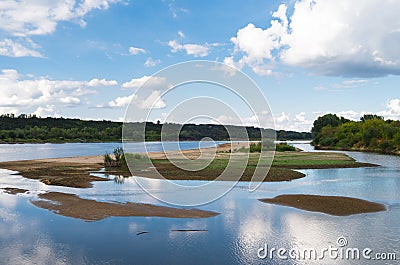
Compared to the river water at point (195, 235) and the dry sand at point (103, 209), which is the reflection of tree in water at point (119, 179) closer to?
the river water at point (195, 235)

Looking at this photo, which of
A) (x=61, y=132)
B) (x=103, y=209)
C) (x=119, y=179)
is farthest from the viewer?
(x=61, y=132)

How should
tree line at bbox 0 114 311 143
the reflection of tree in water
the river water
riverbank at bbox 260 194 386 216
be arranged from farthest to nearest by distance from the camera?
tree line at bbox 0 114 311 143, the reflection of tree in water, riverbank at bbox 260 194 386 216, the river water

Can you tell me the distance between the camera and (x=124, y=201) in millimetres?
21734

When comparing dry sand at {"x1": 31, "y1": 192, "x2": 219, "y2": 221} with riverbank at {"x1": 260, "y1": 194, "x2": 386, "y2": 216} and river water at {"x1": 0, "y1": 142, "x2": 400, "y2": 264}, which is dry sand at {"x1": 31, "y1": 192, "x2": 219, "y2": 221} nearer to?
river water at {"x1": 0, "y1": 142, "x2": 400, "y2": 264}

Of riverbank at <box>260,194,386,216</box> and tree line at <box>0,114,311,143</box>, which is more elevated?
tree line at <box>0,114,311,143</box>

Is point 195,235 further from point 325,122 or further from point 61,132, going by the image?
point 61,132

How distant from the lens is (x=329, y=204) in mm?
21250

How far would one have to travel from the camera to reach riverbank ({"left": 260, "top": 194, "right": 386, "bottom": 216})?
19688 mm

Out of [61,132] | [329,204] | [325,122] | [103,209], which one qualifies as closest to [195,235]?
A: [103,209]

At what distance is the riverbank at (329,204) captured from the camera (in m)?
19.7

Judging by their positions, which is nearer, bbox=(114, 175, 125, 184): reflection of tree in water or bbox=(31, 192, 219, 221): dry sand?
bbox=(31, 192, 219, 221): dry sand

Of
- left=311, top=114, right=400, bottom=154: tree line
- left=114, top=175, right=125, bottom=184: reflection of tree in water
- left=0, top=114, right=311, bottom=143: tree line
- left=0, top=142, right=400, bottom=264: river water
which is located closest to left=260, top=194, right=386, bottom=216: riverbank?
left=0, top=142, right=400, bottom=264: river water

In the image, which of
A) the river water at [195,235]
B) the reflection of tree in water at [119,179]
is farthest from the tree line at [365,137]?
the river water at [195,235]

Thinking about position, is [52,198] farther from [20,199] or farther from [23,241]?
[23,241]
